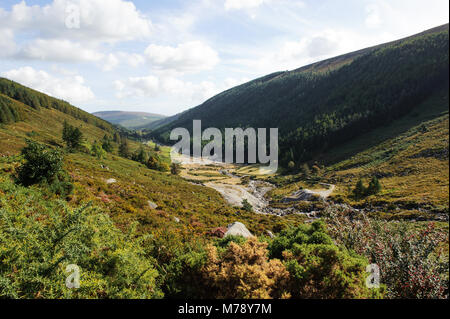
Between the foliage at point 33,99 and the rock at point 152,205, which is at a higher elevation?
the foliage at point 33,99

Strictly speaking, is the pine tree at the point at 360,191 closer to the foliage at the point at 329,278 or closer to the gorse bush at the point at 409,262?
the gorse bush at the point at 409,262

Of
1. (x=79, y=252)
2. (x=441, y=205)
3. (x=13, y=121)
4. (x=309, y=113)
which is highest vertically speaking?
(x=309, y=113)

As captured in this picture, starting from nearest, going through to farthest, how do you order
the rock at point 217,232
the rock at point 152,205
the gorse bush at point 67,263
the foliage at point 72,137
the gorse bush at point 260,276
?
the gorse bush at point 67,263 → the gorse bush at point 260,276 → the rock at point 217,232 → the rock at point 152,205 → the foliage at point 72,137

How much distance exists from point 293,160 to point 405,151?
50.6 meters


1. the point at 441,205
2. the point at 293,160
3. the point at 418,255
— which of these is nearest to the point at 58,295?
the point at 418,255

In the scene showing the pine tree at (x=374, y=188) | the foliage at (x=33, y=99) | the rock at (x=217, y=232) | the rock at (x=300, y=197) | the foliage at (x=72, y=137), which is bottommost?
the rock at (x=300, y=197)

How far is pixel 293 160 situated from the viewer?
117 metres

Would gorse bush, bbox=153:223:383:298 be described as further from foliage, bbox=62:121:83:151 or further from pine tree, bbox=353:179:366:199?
foliage, bbox=62:121:83:151

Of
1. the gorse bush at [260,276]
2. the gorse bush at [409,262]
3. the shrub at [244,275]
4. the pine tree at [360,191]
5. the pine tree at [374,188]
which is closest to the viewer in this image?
the shrub at [244,275]

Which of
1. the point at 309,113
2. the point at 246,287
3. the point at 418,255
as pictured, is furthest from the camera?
the point at 309,113

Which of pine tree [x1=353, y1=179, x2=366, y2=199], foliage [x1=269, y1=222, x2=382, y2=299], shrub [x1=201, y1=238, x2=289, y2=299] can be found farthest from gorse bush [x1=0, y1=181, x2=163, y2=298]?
pine tree [x1=353, y1=179, x2=366, y2=199]

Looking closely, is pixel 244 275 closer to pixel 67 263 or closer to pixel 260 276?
pixel 260 276

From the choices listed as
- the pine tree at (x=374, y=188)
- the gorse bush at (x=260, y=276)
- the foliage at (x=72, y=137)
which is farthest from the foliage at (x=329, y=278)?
the foliage at (x=72, y=137)
